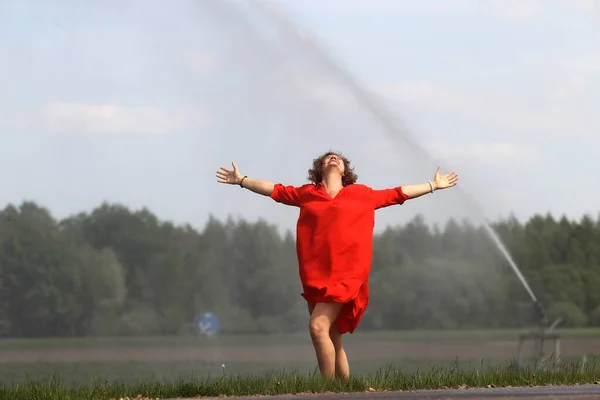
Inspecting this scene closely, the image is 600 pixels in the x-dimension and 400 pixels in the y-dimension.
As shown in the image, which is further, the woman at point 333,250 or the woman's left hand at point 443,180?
the woman's left hand at point 443,180

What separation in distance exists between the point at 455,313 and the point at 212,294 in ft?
46.3

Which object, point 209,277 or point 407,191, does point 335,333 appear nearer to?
point 407,191

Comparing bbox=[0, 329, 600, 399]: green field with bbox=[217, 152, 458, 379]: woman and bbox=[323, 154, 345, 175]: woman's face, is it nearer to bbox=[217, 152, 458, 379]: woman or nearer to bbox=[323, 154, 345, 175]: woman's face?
bbox=[217, 152, 458, 379]: woman

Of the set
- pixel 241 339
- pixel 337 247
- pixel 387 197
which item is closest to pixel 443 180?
pixel 387 197

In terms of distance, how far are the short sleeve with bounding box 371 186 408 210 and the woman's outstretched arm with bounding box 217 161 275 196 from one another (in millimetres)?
1216

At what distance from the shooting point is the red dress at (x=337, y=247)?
15.1 metres

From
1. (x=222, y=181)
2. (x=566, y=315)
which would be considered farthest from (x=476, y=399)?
(x=566, y=315)

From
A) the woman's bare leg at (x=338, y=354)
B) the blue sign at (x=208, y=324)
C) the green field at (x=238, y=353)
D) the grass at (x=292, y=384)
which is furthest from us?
the blue sign at (x=208, y=324)

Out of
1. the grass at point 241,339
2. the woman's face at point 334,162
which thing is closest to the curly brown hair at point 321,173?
the woman's face at point 334,162

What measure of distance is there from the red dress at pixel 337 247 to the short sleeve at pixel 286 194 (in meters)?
0.16

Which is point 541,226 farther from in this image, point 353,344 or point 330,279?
point 330,279

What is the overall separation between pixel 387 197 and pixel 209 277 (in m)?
52.7

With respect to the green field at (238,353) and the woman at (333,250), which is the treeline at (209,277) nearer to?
the green field at (238,353)

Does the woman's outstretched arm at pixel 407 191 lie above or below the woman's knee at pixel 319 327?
above
